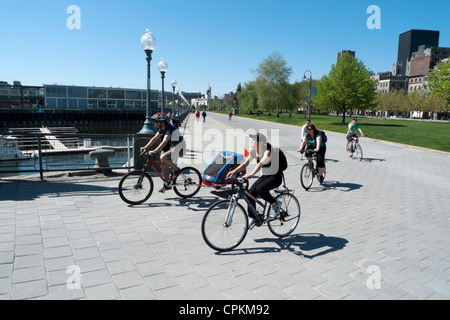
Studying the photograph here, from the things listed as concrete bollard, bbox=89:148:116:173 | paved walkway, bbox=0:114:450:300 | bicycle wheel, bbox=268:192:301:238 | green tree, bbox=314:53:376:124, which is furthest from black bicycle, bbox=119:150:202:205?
green tree, bbox=314:53:376:124

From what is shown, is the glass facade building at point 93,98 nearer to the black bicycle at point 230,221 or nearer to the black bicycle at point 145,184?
the black bicycle at point 145,184

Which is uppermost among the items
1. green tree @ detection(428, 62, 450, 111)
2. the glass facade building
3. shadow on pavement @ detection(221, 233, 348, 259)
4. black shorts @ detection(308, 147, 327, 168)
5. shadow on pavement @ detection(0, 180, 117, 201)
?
the glass facade building

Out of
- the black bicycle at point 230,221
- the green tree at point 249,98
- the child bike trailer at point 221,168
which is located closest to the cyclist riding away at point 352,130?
the child bike trailer at point 221,168

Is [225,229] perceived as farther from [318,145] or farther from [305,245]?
[318,145]

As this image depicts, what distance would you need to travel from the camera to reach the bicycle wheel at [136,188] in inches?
255

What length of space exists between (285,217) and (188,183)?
284 centimetres

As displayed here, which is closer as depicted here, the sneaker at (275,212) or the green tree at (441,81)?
the sneaker at (275,212)

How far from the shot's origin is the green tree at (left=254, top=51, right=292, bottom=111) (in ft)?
213

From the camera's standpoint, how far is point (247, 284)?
3648 millimetres

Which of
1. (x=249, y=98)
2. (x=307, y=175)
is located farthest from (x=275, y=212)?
(x=249, y=98)

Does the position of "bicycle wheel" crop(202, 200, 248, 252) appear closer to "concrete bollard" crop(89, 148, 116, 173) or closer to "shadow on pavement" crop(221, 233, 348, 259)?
"shadow on pavement" crop(221, 233, 348, 259)

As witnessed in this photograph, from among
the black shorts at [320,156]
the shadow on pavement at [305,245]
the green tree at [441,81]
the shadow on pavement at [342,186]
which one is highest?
the green tree at [441,81]

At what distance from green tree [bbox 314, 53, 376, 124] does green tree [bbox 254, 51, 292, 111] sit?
21359 millimetres

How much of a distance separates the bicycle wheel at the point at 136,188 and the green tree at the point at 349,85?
40.8 meters
